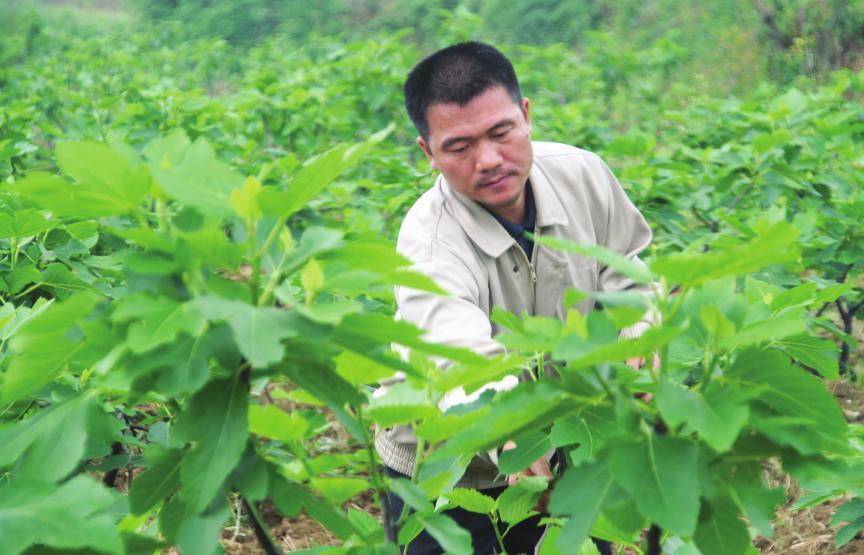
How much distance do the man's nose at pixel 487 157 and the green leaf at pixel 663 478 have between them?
61.7 inches

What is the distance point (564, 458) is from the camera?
1.80m

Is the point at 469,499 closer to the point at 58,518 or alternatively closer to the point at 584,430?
the point at 584,430

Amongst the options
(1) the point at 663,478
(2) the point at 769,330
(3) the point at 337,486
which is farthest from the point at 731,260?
(3) the point at 337,486

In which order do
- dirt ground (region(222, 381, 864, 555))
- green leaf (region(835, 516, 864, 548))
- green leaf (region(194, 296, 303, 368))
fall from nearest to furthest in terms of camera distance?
green leaf (region(194, 296, 303, 368)), green leaf (region(835, 516, 864, 548)), dirt ground (region(222, 381, 864, 555))

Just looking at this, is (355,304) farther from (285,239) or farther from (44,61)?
(44,61)

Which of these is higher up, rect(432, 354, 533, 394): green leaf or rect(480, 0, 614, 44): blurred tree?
rect(432, 354, 533, 394): green leaf

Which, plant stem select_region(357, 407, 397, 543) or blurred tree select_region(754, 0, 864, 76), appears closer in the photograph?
plant stem select_region(357, 407, 397, 543)

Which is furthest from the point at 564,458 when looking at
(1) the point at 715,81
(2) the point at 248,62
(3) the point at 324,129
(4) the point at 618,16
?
(4) the point at 618,16

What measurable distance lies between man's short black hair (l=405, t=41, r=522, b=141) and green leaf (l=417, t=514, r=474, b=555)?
1.57 m

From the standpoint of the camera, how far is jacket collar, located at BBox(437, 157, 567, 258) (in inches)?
103

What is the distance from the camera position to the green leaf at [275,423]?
1203mm

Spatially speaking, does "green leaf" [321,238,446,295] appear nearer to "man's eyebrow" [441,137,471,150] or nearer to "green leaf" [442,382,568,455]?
"green leaf" [442,382,568,455]

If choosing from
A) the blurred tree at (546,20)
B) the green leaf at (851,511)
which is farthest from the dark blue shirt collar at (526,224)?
the blurred tree at (546,20)

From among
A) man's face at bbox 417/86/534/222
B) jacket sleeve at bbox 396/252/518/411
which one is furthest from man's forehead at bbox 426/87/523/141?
jacket sleeve at bbox 396/252/518/411
